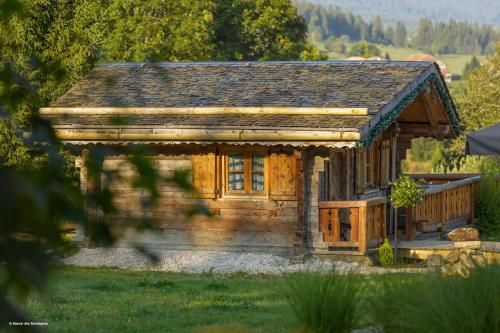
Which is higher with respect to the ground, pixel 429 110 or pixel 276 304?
pixel 429 110

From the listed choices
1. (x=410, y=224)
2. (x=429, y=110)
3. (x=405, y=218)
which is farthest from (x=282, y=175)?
(x=429, y=110)

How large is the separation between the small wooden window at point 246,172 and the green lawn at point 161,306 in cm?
359

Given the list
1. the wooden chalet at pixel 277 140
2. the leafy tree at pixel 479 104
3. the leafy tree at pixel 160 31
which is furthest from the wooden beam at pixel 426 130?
the leafy tree at pixel 479 104

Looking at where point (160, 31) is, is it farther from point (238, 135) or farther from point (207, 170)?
point (238, 135)

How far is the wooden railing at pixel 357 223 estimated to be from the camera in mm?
17344

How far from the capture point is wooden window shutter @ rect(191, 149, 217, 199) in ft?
60.6

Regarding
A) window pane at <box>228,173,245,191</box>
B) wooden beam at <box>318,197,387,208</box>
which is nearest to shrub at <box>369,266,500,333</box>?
wooden beam at <box>318,197,387,208</box>

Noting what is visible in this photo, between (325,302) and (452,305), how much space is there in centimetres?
119

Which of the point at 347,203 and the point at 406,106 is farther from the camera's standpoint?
the point at 406,106

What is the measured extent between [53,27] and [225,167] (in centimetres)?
813

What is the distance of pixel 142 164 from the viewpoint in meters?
2.61

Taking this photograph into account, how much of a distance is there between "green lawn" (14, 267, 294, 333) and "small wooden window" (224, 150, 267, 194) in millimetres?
3595

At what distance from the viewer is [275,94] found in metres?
19.0

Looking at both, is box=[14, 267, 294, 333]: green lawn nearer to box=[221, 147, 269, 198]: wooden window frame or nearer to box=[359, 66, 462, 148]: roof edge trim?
box=[221, 147, 269, 198]: wooden window frame
